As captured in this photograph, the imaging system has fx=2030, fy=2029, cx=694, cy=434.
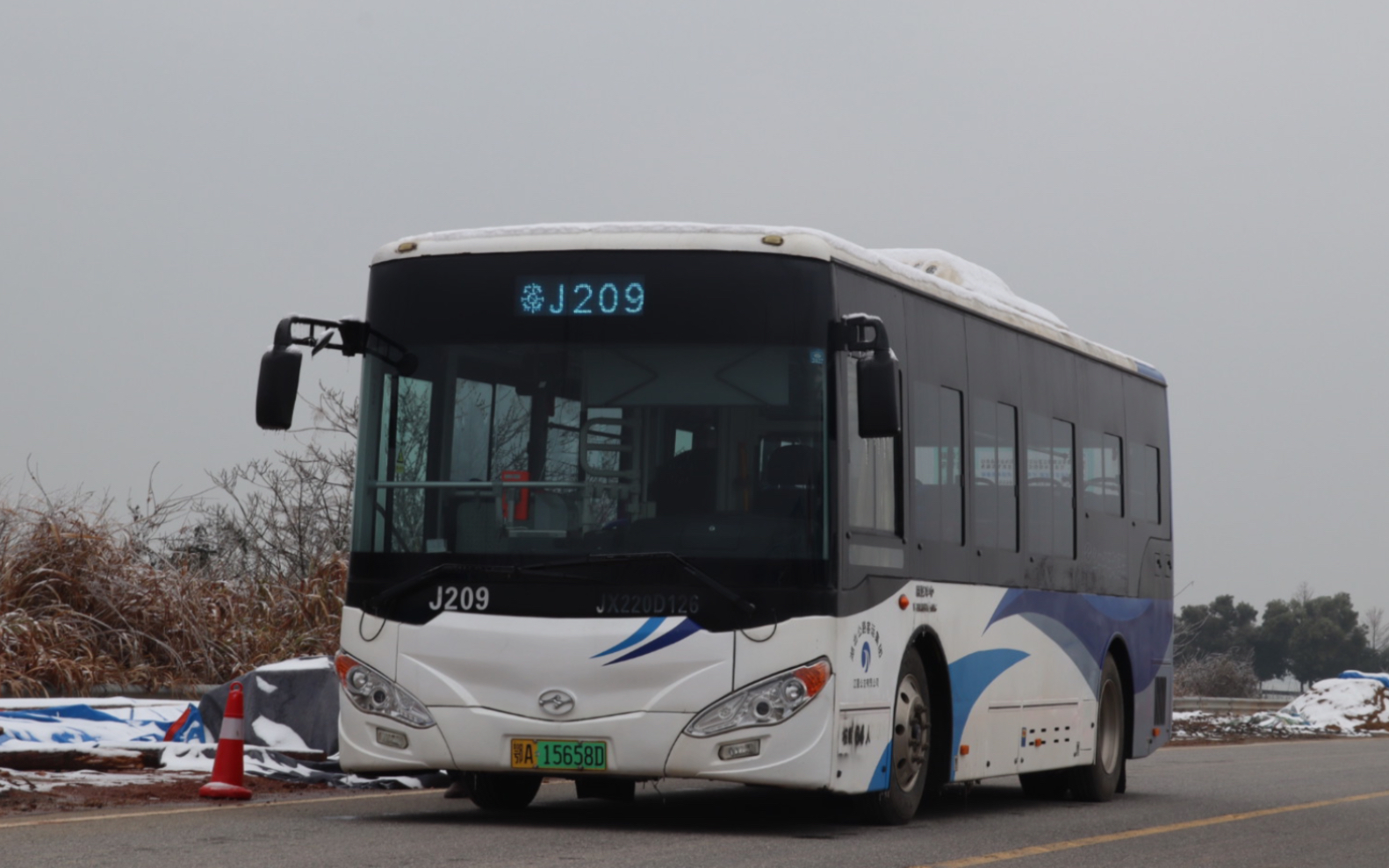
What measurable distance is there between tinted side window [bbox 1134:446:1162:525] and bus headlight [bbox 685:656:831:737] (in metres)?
6.69

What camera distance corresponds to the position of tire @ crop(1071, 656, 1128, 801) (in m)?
15.3

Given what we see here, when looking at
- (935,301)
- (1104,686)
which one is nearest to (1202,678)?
(1104,686)

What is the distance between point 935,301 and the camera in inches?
485

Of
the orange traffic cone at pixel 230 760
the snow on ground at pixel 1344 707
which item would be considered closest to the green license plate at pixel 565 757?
the orange traffic cone at pixel 230 760

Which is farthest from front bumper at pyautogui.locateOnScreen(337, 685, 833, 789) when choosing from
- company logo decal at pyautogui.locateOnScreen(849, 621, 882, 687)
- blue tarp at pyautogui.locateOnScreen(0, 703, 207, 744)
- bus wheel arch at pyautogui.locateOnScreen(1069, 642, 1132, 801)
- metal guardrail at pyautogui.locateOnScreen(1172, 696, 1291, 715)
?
metal guardrail at pyautogui.locateOnScreen(1172, 696, 1291, 715)

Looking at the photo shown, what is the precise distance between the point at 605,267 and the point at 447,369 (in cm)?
99

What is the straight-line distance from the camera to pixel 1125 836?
11742 millimetres


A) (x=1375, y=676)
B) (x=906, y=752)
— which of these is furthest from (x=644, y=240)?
(x=1375, y=676)

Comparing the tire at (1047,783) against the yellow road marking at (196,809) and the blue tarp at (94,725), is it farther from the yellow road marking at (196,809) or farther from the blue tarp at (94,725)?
the blue tarp at (94,725)

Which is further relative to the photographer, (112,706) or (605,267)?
(112,706)

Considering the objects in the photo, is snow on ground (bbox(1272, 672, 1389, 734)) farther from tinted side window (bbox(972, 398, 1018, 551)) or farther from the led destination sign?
the led destination sign

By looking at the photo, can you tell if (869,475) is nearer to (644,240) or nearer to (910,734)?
(910,734)

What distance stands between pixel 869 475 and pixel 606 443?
1519mm

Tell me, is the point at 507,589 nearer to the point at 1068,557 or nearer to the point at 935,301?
the point at 935,301
